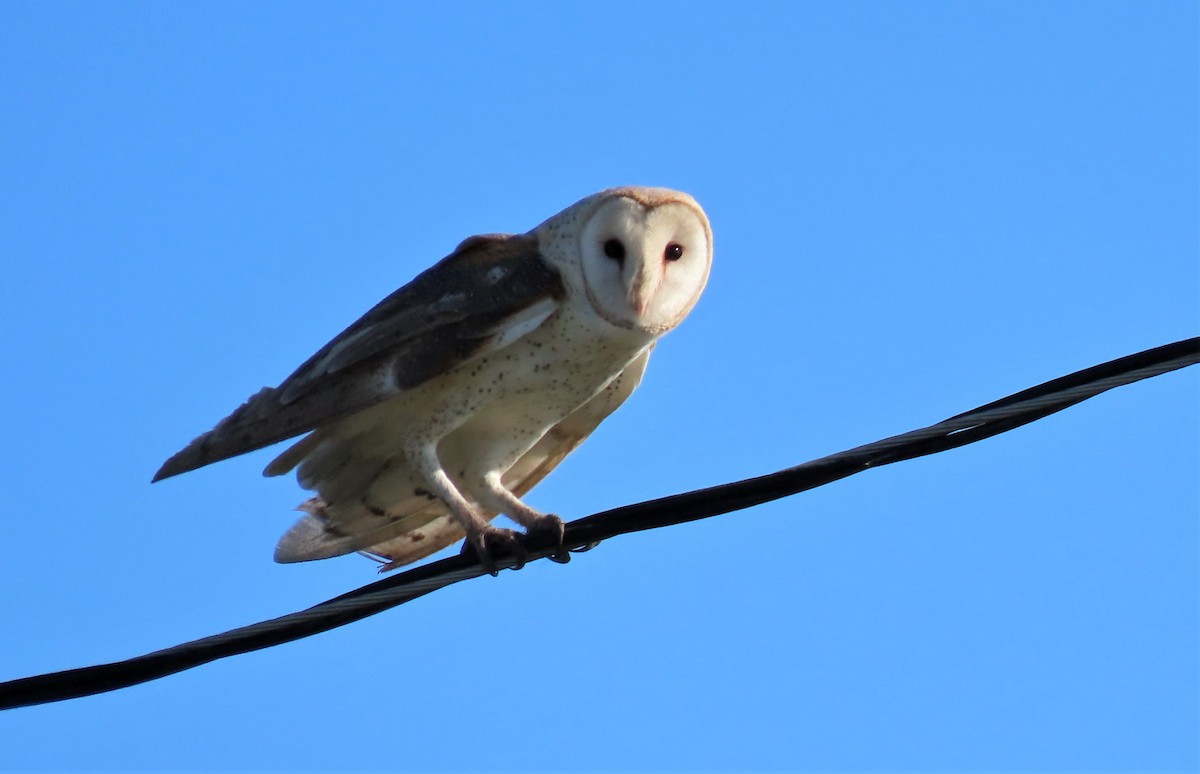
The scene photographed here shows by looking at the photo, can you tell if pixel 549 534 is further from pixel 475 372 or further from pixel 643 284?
pixel 643 284

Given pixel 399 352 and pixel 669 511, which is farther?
pixel 399 352

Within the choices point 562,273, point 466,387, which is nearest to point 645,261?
point 562,273

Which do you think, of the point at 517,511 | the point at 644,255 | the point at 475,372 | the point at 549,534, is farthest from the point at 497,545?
the point at 644,255

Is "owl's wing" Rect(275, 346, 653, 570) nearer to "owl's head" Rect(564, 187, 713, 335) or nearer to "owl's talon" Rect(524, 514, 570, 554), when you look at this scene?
"owl's head" Rect(564, 187, 713, 335)

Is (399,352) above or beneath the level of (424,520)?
above

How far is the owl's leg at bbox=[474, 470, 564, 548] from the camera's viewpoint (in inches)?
217

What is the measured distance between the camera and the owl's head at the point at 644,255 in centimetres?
611

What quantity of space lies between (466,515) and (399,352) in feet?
2.13

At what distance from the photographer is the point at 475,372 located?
20.1 ft

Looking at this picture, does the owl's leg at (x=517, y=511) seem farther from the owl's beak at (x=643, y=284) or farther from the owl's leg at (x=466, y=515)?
the owl's beak at (x=643, y=284)

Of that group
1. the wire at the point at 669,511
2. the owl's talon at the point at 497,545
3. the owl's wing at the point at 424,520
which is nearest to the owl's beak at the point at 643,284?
the owl's wing at the point at 424,520

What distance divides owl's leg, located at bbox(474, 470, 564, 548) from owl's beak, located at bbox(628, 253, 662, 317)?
82cm

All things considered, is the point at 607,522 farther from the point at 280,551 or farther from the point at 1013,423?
the point at 280,551

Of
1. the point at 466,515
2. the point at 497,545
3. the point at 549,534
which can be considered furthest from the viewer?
the point at 466,515
